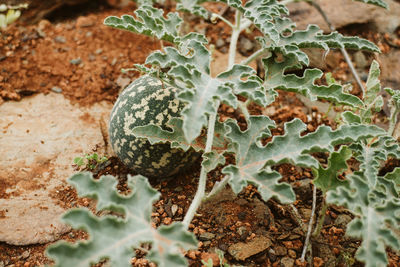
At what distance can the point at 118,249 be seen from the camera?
1.52 m

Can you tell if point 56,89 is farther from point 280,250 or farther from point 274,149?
point 280,250

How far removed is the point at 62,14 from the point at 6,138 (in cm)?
174

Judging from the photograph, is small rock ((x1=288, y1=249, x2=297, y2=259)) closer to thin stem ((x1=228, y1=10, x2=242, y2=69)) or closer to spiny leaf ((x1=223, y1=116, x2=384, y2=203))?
spiny leaf ((x1=223, y1=116, x2=384, y2=203))

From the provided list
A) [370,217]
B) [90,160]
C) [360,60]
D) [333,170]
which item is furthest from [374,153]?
[90,160]

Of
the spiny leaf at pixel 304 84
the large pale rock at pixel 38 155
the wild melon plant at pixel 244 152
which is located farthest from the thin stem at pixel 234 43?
the large pale rock at pixel 38 155

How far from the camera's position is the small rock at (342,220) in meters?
2.40

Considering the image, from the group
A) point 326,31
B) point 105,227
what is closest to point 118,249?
point 105,227

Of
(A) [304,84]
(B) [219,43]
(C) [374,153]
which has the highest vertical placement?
(A) [304,84]

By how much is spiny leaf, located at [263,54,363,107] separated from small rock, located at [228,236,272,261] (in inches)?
35.7

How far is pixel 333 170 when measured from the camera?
6.59 feet

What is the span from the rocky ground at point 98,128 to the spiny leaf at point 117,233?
0.61m

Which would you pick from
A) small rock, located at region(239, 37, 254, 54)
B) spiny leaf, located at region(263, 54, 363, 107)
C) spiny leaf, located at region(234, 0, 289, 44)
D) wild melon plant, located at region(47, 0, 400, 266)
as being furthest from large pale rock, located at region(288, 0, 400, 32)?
spiny leaf, located at region(263, 54, 363, 107)

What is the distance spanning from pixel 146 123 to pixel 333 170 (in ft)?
3.81

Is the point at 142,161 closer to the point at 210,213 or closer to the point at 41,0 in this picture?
the point at 210,213
